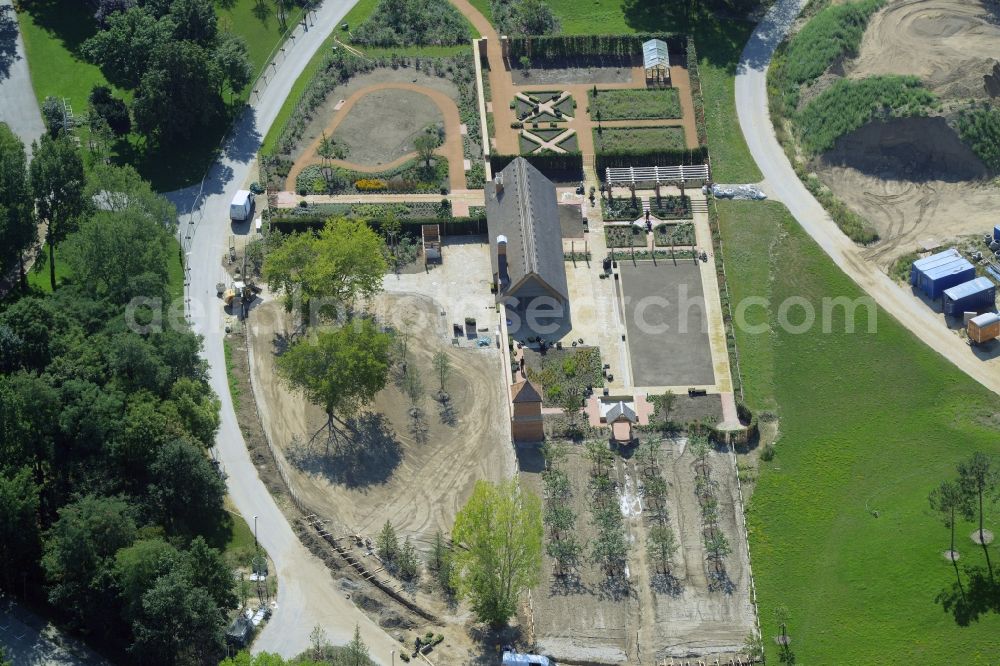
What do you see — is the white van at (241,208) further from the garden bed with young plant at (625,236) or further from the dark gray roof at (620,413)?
the dark gray roof at (620,413)

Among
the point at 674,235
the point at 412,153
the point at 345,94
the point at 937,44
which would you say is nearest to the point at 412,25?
the point at 345,94

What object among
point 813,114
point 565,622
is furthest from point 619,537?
point 813,114

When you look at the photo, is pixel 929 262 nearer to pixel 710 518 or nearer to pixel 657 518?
pixel 710 518

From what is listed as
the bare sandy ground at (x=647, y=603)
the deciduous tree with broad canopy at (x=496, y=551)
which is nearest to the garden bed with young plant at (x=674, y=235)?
the bare sandy ground at (x=647, y=603)

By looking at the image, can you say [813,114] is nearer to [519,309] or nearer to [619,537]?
[519,309]

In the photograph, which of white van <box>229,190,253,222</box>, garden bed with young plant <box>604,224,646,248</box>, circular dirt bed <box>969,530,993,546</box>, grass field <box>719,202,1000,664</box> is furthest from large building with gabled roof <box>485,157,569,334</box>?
circular dirt bed <box>969,530,993,546</box>

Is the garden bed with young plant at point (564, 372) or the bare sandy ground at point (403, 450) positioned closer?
the bare sandy ground at point (403, 450)
